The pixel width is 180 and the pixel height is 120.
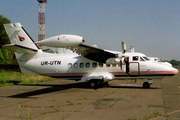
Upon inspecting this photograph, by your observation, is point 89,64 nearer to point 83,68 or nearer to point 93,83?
point 83,68

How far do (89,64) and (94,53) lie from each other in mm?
1319

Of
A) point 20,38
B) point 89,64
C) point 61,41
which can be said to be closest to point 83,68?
point 89,64

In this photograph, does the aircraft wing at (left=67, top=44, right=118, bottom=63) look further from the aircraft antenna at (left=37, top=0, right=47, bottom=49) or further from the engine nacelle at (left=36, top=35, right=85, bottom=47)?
the aircraft antenna at (left=37, top=0, right=47, bottom=49)

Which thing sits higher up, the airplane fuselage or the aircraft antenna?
the aircraft antenna

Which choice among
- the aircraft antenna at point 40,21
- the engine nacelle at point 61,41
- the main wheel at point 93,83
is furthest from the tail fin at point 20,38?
the aircraft antenna at point 40,21

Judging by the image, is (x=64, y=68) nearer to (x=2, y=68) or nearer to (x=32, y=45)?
(x=32, y=45)

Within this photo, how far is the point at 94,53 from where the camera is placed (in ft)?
54.2

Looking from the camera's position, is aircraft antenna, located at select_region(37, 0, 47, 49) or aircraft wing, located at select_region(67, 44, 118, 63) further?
aircraft antenna, located at select_region(37, 0, 47, 49)

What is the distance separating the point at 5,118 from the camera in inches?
289

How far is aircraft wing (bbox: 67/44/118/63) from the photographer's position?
607 inches

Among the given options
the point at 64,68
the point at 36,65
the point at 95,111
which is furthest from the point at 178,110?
the point at 36,65

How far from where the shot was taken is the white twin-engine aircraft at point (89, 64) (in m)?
15.8

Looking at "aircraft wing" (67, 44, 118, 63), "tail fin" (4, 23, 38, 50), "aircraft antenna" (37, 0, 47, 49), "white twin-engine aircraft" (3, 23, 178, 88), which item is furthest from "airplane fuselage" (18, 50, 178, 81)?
"aircraft antenna" (37, 0, 47, 49)

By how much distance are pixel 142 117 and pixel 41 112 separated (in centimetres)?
427
